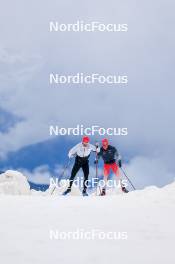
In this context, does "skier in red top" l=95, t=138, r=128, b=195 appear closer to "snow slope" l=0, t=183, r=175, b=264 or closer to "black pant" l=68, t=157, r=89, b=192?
"black pant" l=68, t=157, r=89, b=192

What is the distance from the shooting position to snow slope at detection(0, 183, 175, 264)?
6393mm

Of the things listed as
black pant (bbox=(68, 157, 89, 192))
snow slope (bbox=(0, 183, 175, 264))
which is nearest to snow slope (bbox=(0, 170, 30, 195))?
black pant (bbox=(68, 157, 89, 192))

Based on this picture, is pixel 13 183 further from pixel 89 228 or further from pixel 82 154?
pixel 89 228

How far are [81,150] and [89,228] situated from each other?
792 centimetres

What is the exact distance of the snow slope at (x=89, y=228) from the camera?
252 inches

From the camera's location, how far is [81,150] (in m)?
15.8

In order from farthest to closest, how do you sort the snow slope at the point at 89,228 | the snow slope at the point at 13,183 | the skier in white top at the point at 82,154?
the snow slope at the point at 13,183
the skier in white top at the point at 82,154
the snow slope at the point at 89,228

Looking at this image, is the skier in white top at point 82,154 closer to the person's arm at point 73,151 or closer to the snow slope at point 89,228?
the person's arm at point 73,151

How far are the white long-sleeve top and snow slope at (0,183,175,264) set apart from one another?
4323mm

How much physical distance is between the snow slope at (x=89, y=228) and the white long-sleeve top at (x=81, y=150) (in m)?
4.32

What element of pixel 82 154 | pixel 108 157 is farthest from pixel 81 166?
pixel 108 157

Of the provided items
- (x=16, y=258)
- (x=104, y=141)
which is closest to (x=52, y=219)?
(x=16, y=258)

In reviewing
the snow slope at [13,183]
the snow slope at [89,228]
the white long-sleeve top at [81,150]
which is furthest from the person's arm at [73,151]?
the snow slope at [13,183]

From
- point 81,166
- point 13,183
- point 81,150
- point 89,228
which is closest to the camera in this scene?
point 89,228
